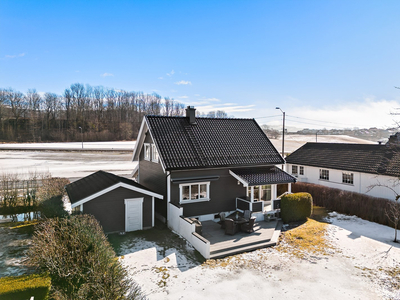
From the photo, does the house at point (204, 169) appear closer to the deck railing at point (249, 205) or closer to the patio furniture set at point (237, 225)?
the deck railing at point (249, 205)

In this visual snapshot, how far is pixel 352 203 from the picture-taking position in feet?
56.4

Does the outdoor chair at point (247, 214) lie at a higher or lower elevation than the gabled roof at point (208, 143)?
lower

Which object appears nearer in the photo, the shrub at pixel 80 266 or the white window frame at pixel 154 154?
the shrub at pixel 80 266

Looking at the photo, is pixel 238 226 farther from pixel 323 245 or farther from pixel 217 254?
pixel 323 245

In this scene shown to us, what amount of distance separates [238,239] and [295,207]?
531 centimetres

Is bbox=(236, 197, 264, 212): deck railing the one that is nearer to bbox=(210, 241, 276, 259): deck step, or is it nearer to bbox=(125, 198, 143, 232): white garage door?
bbox=(210, 241, 276, 259): deck step

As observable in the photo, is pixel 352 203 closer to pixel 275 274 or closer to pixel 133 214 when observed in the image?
pixel 275 274

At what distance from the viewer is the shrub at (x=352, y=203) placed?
1570 cm

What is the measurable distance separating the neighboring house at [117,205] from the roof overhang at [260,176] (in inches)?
196

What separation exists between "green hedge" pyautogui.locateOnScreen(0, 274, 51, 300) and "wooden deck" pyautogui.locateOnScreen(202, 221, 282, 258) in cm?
637

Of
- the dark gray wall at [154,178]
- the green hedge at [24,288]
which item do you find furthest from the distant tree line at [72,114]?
the green hedge at [24,288]

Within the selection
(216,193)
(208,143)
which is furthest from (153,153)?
(216,193)

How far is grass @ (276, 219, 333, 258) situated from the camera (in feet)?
37.7

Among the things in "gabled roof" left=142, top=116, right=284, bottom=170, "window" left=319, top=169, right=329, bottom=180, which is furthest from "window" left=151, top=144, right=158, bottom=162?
"window" left=319, top=169, right=329, bottom=180
